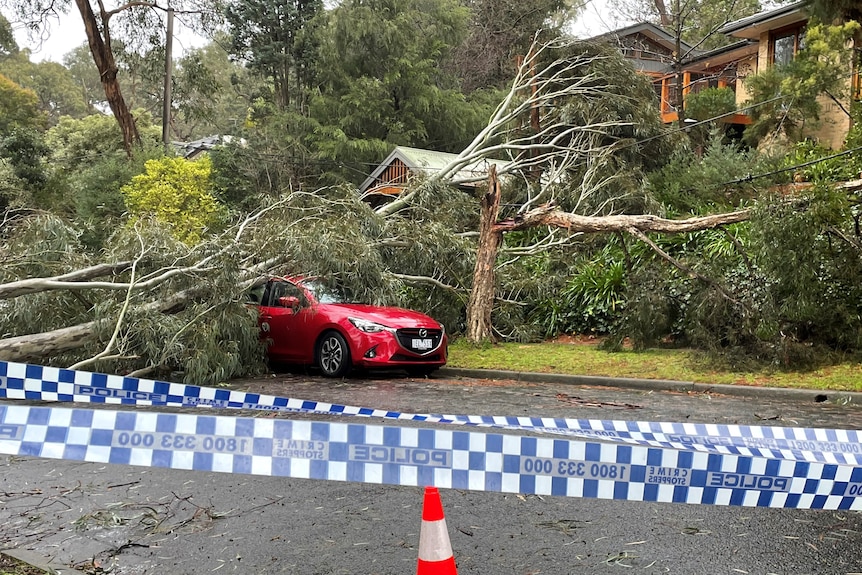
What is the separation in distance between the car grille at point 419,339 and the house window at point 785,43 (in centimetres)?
1777

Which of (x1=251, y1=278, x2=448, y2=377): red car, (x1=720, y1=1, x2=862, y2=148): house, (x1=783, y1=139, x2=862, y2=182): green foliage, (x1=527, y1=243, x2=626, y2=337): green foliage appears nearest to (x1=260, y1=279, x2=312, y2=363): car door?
(x1=251, y1=278, x2=448, y2=377): red car

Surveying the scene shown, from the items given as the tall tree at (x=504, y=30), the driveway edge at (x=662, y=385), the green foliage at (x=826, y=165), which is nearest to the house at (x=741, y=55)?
the tall tree at (x=504, y=30)

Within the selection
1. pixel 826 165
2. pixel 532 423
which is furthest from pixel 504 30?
pixel 532 423

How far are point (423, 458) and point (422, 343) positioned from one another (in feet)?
25.5

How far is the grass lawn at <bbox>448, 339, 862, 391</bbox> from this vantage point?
31.2 feet

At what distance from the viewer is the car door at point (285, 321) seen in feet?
35.3

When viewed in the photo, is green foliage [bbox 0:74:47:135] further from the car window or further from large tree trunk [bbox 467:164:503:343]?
large tree trunk [bbox 467:164:503:343]

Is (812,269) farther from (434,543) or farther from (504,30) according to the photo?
(504,30)

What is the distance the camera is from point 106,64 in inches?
1053

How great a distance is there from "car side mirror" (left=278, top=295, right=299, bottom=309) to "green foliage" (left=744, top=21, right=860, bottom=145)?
9.24 meters

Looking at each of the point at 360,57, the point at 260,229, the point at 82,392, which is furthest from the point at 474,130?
the point at 82,392

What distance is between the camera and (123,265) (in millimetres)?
9844

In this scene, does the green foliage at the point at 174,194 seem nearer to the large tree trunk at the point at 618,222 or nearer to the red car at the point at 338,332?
the red car at the point at 338,332

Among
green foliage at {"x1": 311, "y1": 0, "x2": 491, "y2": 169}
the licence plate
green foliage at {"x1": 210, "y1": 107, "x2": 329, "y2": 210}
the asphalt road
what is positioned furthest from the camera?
green foliage at {"x1": 311, "y1": 0, "x2": 491, "y2": 169}
